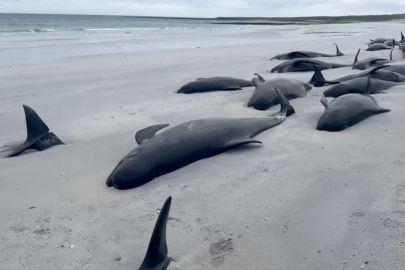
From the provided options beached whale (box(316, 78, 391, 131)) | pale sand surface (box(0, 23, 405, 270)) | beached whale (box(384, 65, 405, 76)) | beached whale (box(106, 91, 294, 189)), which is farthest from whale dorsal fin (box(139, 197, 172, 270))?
beached whale (box(384, 65, 405, 76))

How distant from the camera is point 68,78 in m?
9.76

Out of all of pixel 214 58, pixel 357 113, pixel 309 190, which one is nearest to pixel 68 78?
pixel 214 58

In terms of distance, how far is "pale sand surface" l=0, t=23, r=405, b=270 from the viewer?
2.83 m

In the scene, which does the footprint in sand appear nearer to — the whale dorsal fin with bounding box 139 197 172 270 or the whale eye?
the whale dorsal fin with bounding box 139 197 172 270

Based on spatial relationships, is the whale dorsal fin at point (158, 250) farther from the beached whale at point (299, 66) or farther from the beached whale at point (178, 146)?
the beached whale at point (299, 66)

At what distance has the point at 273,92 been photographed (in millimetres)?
6570

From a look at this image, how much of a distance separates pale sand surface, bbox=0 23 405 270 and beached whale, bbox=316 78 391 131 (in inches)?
4.5

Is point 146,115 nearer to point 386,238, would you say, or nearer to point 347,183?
Answer: point 347,183

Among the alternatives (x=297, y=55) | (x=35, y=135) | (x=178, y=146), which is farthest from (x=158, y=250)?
(x=297, y=55)

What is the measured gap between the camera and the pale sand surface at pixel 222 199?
2832 millimetres

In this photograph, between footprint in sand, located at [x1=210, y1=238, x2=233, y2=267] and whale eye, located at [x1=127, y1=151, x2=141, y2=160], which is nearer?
footprint in sand, located at [x1=210, y1=238, x2=233, y2=267]

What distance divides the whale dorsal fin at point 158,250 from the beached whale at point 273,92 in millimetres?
3989

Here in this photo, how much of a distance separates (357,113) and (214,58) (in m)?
8.40

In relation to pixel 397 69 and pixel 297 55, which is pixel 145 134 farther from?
pixel 297 55
